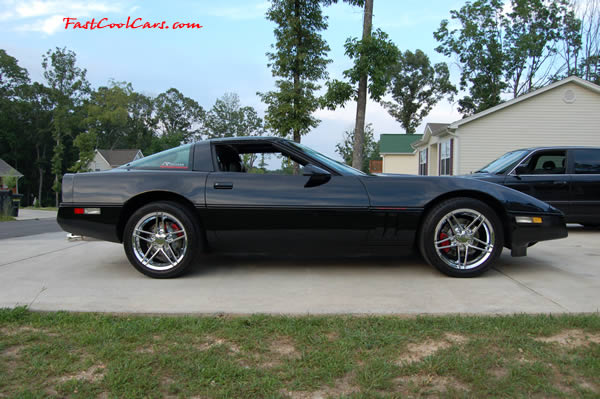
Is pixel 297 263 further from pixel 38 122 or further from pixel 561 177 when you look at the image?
pixel 38 122

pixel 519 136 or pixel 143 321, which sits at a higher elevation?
pixel 519 136

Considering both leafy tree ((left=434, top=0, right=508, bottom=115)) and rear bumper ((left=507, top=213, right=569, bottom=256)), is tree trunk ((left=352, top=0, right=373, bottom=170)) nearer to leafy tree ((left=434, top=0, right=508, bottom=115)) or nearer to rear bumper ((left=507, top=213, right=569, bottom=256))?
rear bumper ((left=507, top=213, right=569, bottom=256))

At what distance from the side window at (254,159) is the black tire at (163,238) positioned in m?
0.60

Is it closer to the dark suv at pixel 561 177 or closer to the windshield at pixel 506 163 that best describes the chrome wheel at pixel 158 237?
the dark suv at pixel 561 177

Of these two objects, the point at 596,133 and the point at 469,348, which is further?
the point at 596,133

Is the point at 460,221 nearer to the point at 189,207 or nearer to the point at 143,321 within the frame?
the point at 189,207

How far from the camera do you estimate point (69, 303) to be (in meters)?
2.91

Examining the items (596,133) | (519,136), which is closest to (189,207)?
(519,136)

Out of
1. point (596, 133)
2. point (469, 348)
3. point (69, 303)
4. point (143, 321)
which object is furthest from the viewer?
point (596, 133)

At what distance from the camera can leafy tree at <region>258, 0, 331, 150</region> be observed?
17.3 m

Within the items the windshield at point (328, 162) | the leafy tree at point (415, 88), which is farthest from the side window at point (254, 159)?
the leafy tree at point (415, 88)

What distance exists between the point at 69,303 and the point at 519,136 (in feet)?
63.1

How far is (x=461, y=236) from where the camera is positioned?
140 inches

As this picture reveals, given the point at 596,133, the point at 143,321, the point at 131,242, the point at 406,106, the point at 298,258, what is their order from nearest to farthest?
the point at 143,321
the point at 131,242
the point at 298,258
the point at 596,133
the point at 406,106
